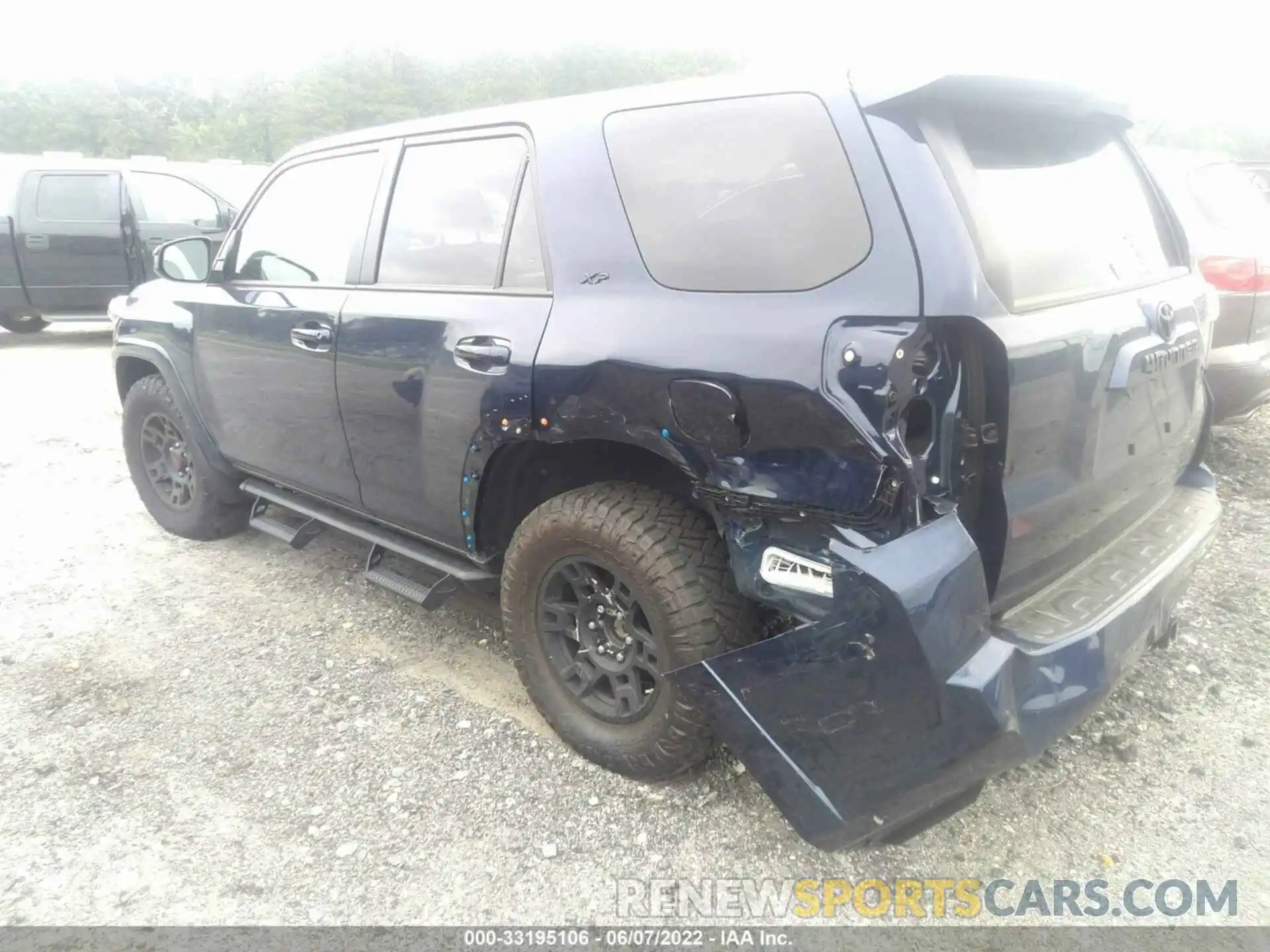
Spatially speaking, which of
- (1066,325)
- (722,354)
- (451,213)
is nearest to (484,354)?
(451,213)

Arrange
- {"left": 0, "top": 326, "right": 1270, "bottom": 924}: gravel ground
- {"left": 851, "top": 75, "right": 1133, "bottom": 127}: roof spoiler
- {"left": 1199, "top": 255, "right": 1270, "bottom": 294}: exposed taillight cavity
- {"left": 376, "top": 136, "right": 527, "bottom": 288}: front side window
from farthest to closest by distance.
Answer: {"left": 1199, "top": 255, "right": 1270, "bottom": 294}: exposed taillight cavity < {"left": 376, "top": 136, "right": 527, "bottom": 288}: front side window < {"left": 0, "top": 326, "right": 1270, "bottom": 924}: gravel ground < {"left": 851, "top": 75, "right": 1133, "bottom": 127}: roof spoiler

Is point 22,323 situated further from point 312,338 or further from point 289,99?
point 289,99

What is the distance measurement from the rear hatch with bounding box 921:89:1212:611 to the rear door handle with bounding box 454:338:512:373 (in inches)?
48.6

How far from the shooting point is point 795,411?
1.86 metres

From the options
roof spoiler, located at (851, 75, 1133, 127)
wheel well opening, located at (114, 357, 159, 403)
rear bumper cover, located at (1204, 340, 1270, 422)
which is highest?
roof spoiler, located at (851, 75, 1133, 127)

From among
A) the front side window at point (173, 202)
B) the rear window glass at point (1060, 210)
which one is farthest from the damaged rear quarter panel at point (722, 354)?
the front side window at point (173, 202)

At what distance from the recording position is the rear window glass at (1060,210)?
76.6 inches

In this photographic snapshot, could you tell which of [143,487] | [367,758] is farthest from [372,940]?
[143,487]

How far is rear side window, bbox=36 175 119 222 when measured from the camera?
30.0 feet

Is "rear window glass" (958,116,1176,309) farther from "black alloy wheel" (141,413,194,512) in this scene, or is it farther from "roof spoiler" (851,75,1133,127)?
"black alloy wheel" (141,413,194,512)

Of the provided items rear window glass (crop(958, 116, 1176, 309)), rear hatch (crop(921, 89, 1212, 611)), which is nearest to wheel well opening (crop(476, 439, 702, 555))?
rear hatch (crop(921, 89, 1212, 611))

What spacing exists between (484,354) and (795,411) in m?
1.03

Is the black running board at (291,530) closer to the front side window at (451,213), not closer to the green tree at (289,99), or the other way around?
the front side window at (451,213)

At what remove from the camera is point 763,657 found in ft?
6.40
